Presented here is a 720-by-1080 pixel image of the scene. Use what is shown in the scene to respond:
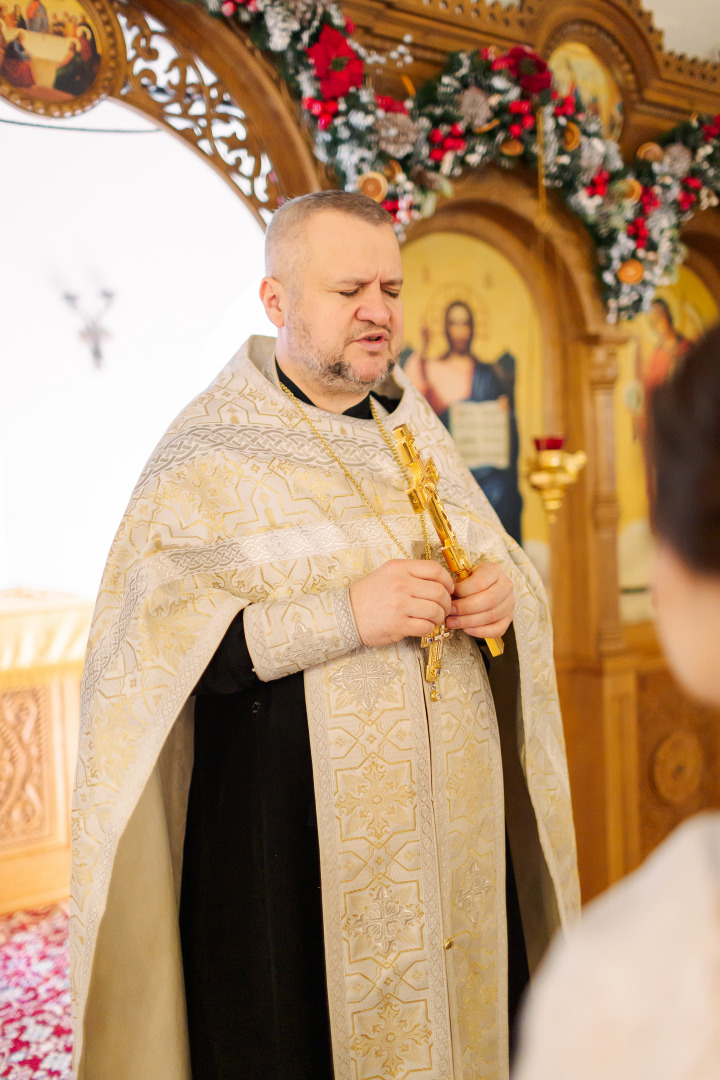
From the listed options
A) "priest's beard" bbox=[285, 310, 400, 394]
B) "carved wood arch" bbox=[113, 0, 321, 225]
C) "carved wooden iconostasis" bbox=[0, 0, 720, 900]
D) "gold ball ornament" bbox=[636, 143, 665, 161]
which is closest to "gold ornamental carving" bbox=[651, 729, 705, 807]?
"carved wooden iconostasis" bbox=[0, 0, 720, 900]

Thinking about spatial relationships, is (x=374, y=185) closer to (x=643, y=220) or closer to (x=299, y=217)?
(x=299, y=217)

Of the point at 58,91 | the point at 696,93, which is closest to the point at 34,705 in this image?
the point at 58,91

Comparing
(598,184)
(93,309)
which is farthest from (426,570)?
(93,309)

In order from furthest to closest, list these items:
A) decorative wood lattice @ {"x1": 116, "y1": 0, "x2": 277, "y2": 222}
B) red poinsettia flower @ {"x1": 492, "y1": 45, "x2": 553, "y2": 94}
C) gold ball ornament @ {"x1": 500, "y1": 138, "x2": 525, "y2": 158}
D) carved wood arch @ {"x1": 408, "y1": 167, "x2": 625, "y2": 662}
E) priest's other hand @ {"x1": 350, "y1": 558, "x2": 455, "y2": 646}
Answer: carved wood arch @ {"x1": 408, "y1": 167, "x2": 625, "y2": 662}, gold ball ornament @ {"x1": 500, "y1": 138, "x2": 525, "y2": 158}, red poinsettia flower @ {"x1": 492, "y1": 45, "x2": 553, "y2": 94}, decorative wood lattice @ {"x1": 116, "y1": 0, "x2": 277, "y2": 222}, priest's other hand @ {"x1": 350, "y1": 558, "x2": 455, "y2": 646}

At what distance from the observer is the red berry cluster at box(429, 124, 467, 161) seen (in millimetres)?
3582

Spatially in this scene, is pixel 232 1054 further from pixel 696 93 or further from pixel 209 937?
pixel 696 93

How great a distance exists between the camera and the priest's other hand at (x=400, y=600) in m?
1.92

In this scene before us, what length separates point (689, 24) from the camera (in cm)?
471

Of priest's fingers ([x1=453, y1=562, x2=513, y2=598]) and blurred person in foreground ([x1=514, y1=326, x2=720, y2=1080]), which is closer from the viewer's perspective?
blurred person in foreground ([x1=514, y1=326, x2=720, y2=1080])

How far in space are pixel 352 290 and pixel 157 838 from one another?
1.28m

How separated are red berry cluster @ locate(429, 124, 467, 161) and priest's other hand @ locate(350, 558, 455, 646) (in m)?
2.20

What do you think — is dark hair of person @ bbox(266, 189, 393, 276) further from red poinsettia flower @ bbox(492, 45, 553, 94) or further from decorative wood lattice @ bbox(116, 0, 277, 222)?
red poinsettia flower @ bbox(492, 45, 553, 94)

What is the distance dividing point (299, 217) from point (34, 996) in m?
3.29

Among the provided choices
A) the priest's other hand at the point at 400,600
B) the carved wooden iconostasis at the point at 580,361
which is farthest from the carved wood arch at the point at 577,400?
the priest's other hand at the point at 400,600
